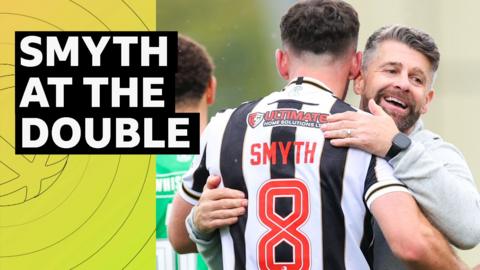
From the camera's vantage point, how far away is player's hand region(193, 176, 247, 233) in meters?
2.78

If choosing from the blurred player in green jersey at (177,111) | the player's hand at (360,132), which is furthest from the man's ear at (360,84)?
the blurred player in green jersey at (177,111)

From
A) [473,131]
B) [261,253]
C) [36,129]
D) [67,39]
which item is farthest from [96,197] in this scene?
[261,253]

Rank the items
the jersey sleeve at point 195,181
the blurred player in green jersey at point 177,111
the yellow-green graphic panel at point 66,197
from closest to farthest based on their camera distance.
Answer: the jersey sleeve at point 195,181, the blurred player in green jersey at point 177,111, the yellow-green graphic panel at point 66,197

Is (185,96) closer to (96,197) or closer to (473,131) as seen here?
(96,197)

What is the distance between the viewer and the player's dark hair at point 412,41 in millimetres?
3238

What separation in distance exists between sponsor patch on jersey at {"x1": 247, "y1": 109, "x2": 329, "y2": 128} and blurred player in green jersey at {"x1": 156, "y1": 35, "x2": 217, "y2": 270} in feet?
4.70

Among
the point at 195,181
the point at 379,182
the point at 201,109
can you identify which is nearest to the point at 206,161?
the point at 195,181

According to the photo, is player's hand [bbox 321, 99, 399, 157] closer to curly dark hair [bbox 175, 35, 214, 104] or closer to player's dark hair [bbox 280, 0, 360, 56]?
player's dark hair [bbox 280, 0, 360, 56]

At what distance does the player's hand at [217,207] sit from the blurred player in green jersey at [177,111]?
1.35 meters

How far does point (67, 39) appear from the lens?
554 centimetres

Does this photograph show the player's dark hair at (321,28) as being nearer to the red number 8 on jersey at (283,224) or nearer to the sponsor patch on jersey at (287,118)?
the sponsor patch on jersey at (287,118)

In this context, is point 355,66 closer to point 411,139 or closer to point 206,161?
point 411,139

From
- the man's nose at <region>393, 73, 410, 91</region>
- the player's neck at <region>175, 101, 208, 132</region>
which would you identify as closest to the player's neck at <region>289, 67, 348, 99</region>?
the man's nose at <region>393, 73, 410, 91</region>

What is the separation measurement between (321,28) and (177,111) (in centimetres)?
214
